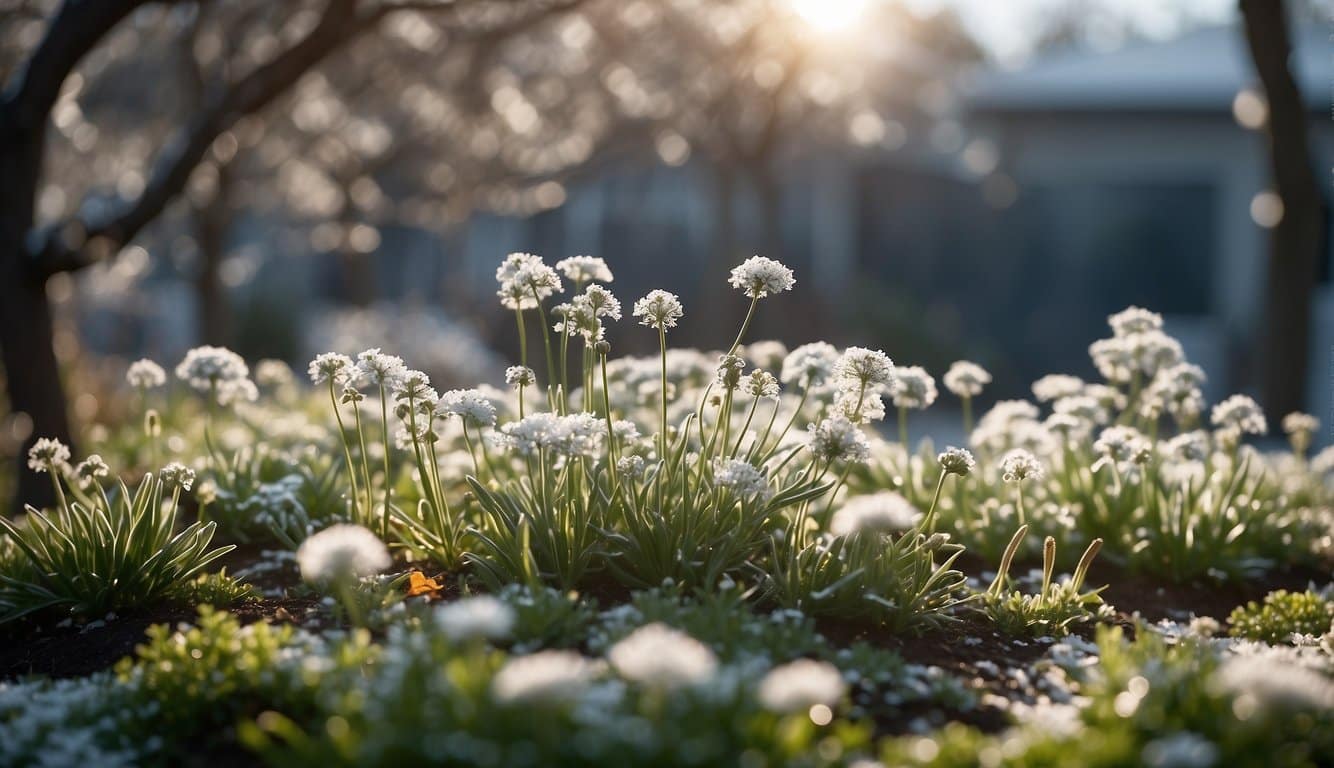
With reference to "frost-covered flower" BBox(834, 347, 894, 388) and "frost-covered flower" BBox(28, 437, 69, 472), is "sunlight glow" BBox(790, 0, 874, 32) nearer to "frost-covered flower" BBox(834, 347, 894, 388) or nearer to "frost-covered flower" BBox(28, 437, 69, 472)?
"frost-covered flower" BBox(834, 347, 894, 388)

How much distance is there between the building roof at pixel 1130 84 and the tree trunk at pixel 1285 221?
256 inches

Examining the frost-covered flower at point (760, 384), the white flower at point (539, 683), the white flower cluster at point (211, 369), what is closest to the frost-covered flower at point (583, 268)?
the frost-covered flower at point (760, 384)

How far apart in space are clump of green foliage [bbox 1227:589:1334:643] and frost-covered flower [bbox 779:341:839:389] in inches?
67.2

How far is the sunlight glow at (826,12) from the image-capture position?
42.4 ft

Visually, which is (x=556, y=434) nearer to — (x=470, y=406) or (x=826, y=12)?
(x=470, y=406)

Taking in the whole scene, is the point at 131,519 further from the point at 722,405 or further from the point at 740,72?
the point at 740,72

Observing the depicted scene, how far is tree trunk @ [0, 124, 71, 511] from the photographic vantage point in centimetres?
642

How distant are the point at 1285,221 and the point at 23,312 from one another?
841 cm

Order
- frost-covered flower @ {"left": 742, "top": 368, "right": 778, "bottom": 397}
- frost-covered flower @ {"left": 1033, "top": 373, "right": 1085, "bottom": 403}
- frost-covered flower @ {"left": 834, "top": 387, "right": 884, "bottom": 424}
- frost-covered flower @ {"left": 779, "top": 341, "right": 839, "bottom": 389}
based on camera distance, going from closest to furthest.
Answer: frost-covered flower @ {"left": 742, "top": 368, "right": 778, "bottom": 397} < frost-covered flower @ {"left": 834, "top": 387, "right": 884, "bottom": 424} < frost-covered flower @ {"left": 779, "top": 341, "right": 839, "bottom": 389} < frost-covered flower @ {"left": 1033, "top": 373, "right": 1085, "bottom": 403}

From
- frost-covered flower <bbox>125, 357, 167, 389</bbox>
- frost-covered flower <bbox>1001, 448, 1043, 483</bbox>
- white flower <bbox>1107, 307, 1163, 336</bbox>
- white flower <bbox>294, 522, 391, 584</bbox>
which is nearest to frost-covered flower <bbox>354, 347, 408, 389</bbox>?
white flower <bbox>294, 522, 391, 584</bbox>

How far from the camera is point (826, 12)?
13.9 m

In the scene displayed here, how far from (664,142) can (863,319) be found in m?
3.62

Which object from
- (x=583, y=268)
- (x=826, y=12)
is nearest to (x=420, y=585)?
(x=583, y=268)

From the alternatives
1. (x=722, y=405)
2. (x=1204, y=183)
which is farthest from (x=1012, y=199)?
(x=722, y=405)
